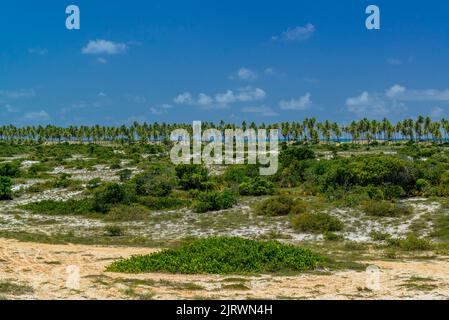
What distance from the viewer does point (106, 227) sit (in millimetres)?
25453

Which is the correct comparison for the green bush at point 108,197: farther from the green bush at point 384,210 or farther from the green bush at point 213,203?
the green bush at point 384,210

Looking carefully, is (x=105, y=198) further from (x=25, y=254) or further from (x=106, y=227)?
(x=25, y=254)

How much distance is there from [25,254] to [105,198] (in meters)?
12.5

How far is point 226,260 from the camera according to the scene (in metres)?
17.0

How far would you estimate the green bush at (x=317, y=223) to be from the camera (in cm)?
2442

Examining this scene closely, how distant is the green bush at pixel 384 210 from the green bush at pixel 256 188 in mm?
9207

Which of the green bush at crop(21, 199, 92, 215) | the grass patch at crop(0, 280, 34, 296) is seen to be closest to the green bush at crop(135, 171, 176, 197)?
the green bush at crop(21, 199, 92, 215)

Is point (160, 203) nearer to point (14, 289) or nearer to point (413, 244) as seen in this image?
point (413, 244)

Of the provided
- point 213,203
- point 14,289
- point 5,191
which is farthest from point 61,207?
point 14,289

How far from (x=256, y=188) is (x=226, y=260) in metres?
18.8

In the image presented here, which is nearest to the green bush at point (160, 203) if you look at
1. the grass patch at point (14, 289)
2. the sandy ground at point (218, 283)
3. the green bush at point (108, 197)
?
the green bush at point (108, 197)

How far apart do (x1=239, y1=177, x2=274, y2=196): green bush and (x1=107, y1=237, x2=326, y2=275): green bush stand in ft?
56.9
